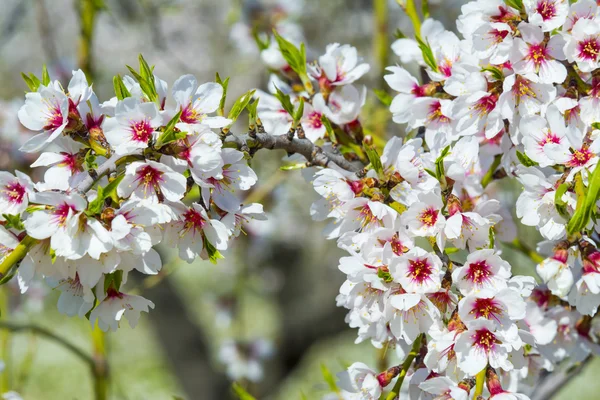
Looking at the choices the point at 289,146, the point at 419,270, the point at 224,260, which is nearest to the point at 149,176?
the point at 289,146

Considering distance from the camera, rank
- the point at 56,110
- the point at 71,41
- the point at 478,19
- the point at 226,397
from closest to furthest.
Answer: the point at 56,110 < the point at 478,19 < the point at 226,397 < the point at 71,41

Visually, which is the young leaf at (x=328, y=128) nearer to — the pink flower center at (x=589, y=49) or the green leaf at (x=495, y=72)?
the green leaf at (x=495, y=72)

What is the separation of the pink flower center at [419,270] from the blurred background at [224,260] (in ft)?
0.89

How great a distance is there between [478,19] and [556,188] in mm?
257

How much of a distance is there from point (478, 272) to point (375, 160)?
19cm

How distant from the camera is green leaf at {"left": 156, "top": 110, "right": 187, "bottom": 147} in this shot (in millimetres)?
719

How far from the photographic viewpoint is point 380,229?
808 millimetres

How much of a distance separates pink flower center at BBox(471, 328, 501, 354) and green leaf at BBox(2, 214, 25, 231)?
52 centimetres

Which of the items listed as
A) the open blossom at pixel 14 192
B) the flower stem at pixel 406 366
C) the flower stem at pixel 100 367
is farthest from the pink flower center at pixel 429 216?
the flower stem at pixel 100 367

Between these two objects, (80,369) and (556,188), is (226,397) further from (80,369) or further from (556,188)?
(80,369)

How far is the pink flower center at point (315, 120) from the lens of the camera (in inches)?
40.4

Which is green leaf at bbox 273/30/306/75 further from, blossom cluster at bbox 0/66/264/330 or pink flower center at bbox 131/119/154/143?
pink flower center at bbox 131/119/154/143

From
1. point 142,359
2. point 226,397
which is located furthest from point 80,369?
point 226,397

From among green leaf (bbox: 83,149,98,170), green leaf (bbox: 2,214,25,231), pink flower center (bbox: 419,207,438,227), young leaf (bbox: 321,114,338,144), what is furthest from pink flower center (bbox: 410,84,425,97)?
green leaf (bbox: 2,214,25,231)
